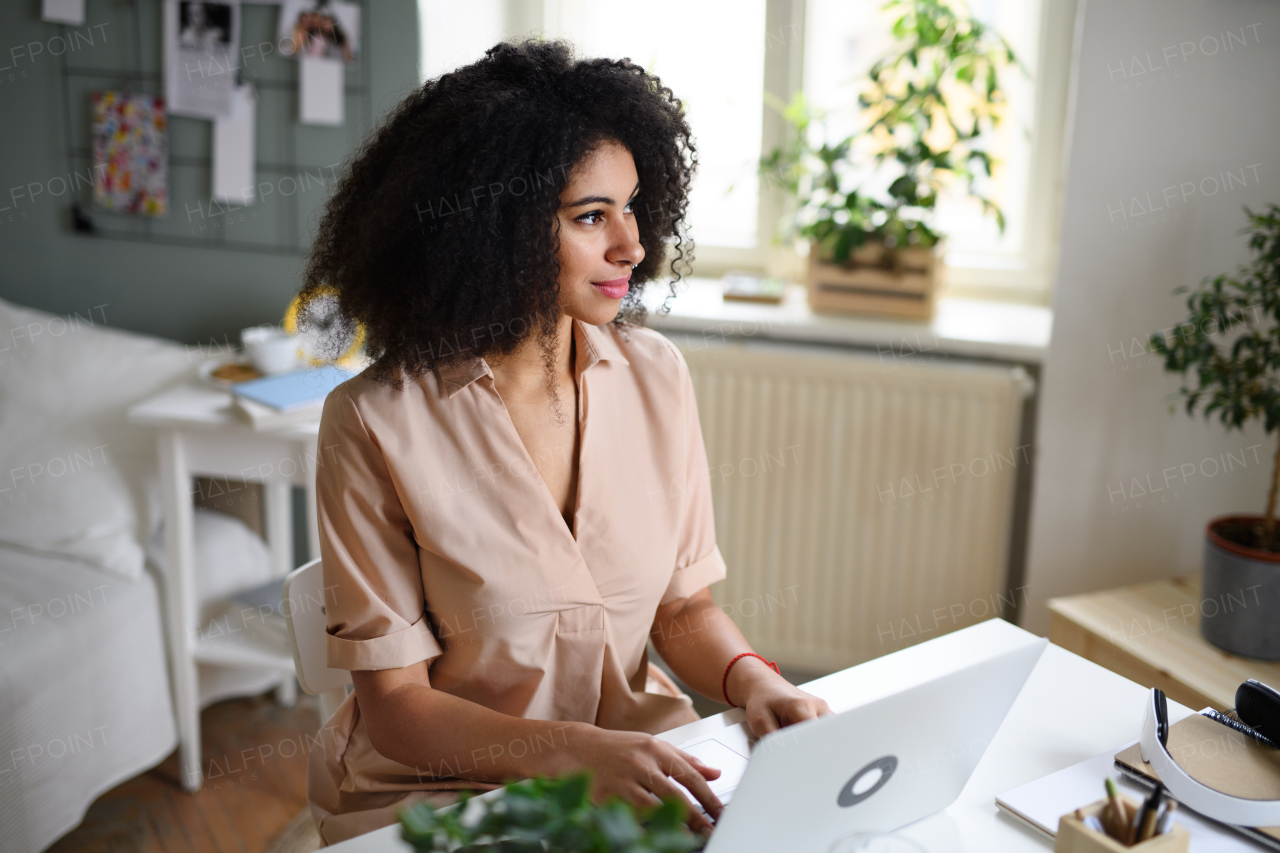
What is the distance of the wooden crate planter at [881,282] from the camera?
87.0 inches

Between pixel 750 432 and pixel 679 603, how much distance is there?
97cm

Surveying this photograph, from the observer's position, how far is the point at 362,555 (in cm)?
115

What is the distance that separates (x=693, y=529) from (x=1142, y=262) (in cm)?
110

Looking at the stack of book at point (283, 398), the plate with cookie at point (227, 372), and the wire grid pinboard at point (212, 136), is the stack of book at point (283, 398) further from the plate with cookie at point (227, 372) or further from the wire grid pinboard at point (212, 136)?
the wire grid pinboard at point (212, 136)

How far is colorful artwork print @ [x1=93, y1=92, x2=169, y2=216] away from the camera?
2438 mm

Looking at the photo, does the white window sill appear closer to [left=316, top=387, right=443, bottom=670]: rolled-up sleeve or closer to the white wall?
the white wall

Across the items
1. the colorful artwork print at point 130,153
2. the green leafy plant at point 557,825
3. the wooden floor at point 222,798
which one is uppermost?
the colorful artwork print at point 130,153

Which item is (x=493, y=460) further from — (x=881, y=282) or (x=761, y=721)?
(x=881, y=282)

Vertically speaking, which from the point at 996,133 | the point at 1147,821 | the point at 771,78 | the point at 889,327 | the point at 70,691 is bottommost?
the point at 70,691

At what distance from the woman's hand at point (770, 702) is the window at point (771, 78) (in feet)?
4.58

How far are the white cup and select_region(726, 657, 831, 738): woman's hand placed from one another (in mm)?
1361

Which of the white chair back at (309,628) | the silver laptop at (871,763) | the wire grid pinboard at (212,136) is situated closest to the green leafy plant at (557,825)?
the silver laptop at (871,763)

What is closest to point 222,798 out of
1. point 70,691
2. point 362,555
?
point 70,691

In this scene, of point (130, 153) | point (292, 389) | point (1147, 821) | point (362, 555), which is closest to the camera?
point (1147, 821)
